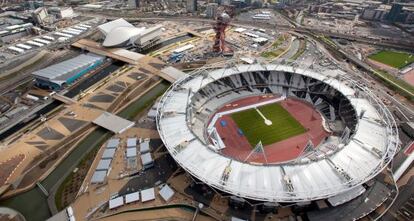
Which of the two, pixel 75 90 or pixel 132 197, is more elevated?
pixel 75 90

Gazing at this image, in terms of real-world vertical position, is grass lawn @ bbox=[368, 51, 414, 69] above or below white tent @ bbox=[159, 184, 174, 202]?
above

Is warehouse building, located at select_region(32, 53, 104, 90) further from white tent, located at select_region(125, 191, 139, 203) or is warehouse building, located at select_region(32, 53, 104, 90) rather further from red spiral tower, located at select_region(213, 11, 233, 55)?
white tent, located at select_region(125, 191, 139, 203)

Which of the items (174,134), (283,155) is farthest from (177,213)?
(283,155)

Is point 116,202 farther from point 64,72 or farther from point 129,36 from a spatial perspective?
point 129,36

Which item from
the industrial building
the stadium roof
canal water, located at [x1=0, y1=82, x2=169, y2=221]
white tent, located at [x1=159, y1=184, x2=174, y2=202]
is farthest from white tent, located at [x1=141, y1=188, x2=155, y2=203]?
the industrial building

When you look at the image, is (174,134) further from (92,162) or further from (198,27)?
(198,27)

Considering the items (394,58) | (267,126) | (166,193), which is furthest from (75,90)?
(394,58)
